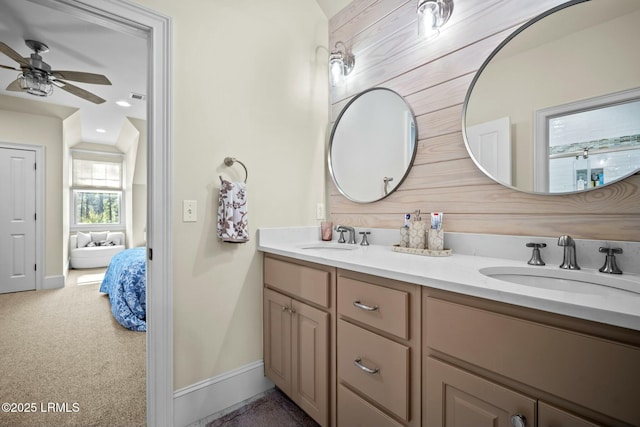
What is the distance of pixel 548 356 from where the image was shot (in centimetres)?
66

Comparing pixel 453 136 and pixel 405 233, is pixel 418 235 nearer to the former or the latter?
pixel 405 233

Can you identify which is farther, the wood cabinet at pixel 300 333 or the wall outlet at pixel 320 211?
the wall outlet at pixel 320 211

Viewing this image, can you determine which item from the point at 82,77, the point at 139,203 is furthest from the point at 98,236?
the point at 82,77

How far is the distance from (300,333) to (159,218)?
926mm

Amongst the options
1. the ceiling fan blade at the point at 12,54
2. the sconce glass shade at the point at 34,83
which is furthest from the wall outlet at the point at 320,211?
the sconce glass shade at the point at 34,83

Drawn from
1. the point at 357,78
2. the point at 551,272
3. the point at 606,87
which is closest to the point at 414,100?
the point at 357,78

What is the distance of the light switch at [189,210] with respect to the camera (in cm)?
149

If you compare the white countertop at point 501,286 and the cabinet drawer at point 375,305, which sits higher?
the white countertop at point 501,286

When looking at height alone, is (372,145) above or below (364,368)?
above

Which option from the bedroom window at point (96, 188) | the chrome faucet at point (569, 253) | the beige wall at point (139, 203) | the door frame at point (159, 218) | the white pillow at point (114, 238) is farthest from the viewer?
the white pillow at point (114, 238)

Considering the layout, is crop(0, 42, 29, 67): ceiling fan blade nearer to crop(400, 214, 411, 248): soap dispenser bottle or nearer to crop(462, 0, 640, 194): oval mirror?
crop(400, 214, 411, 248): soap dispenser bottle

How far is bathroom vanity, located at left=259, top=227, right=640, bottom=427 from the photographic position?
1.96ft

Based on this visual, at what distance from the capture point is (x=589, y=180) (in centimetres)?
104

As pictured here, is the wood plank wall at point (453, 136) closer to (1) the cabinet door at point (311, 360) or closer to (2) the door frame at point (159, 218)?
(1) the cabinet door at point (311, 360)
